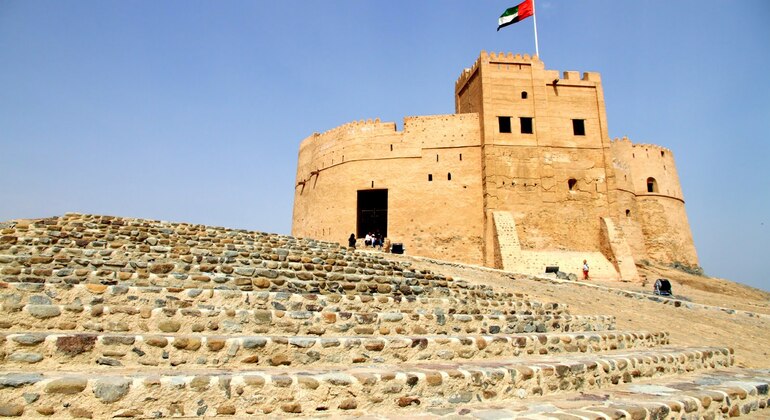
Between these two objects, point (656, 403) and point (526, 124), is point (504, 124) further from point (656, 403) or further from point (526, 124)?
point (656, 403)

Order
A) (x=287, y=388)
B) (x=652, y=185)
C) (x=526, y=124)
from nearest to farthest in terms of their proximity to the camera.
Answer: (x=287, y=388)
(x=526, y=124)
(x=652, y=185)

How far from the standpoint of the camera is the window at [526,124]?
21.5 metres

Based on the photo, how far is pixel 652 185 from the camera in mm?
25438

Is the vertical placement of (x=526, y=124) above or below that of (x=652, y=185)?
above

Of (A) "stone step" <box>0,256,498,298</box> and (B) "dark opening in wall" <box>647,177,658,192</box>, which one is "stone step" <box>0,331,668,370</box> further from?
(B) "dark opening in wall" <box>647,177,658,192</box>

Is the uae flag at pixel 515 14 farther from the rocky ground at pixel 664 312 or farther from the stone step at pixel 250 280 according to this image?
the stone step at pixel 250 280

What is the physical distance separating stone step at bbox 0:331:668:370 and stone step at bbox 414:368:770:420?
1.05 meters

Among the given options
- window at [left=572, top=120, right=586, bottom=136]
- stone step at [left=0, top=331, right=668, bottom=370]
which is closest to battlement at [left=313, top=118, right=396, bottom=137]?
window at [left=572, top=120, right=586, bottom=136]

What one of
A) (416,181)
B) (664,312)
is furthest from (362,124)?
(664,312)

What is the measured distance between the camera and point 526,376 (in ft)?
14.4

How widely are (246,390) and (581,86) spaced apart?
22920 mm

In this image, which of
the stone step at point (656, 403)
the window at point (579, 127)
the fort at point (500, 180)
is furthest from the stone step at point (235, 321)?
the window at point (579, 127)

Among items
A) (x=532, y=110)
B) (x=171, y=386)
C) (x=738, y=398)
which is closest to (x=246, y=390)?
(x=171, y=386)

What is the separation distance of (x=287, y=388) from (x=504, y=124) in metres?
19.8
